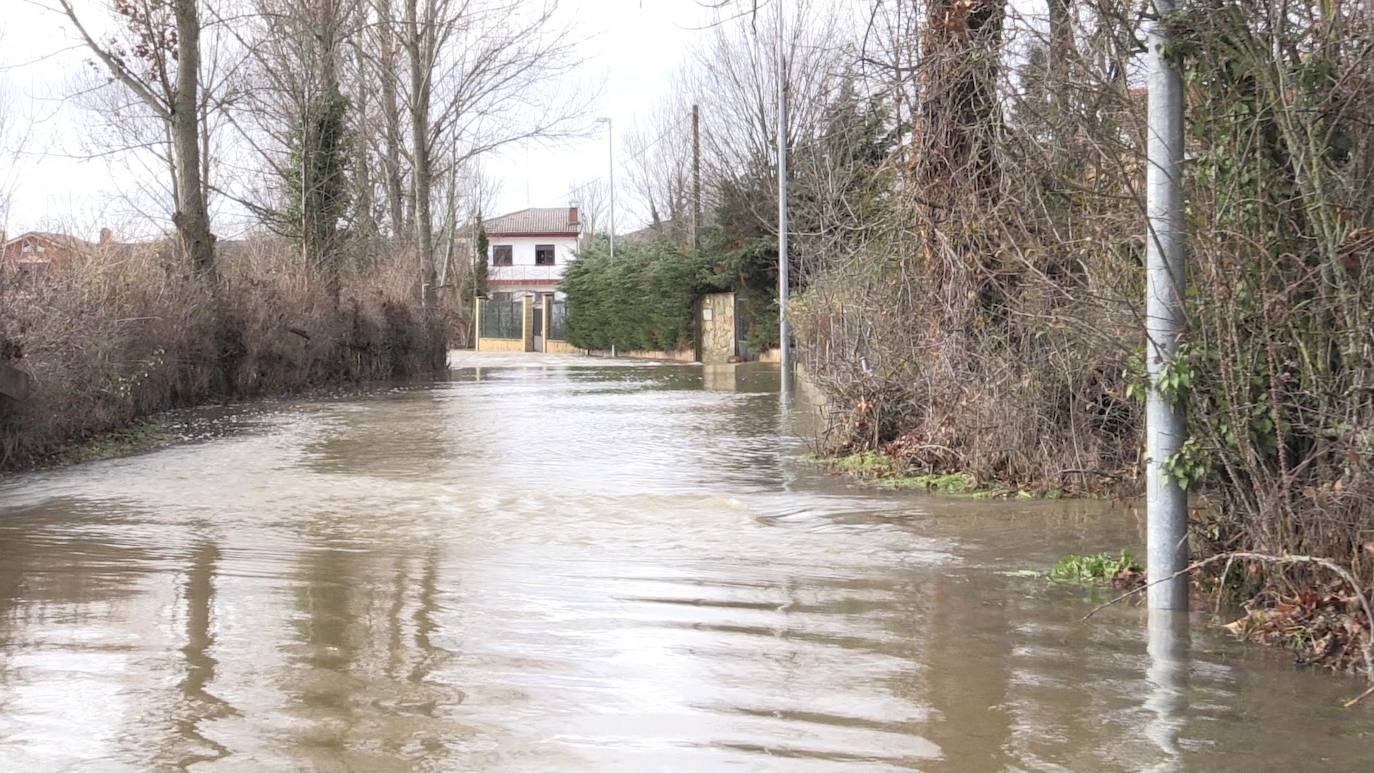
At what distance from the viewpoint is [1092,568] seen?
736cm

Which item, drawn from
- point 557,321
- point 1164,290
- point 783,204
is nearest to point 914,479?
point 1164,290

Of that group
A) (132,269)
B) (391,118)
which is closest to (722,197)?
(391,118)

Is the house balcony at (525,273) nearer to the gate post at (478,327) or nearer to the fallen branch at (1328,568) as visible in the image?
the gate post at (478,327)

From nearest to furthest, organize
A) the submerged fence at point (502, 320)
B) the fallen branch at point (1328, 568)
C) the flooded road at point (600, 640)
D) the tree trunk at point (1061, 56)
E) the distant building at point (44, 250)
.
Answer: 1. the flooded road at point (600, 640)
2. the fallen branch at point (1328, 568)
3. the tree trunk at point (1061, 56)
4. the distant building at point (44, 250)
5. the submerged fence at point (502, 320)

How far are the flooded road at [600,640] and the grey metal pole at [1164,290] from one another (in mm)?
461

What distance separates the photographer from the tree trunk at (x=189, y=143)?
75.2 ft

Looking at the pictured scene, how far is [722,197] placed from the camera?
135 ft

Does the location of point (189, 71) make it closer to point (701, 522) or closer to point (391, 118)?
point (391, 118)

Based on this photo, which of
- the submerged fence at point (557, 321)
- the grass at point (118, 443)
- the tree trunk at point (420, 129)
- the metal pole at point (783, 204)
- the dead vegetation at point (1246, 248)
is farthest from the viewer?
the submerged fence at point (557, 321)

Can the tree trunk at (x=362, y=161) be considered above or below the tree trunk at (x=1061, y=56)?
above

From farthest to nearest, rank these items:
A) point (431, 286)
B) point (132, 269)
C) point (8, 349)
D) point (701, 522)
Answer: point (431, 286)
point (132, 269)
point (8, 349)
point (701, 522)

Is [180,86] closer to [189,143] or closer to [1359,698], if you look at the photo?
[189,143]

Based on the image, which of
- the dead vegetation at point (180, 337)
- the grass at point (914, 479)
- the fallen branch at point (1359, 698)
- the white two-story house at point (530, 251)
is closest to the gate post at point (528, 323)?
the dead vegetation at point (180, 337)

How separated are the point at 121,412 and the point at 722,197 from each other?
88.6 ft
